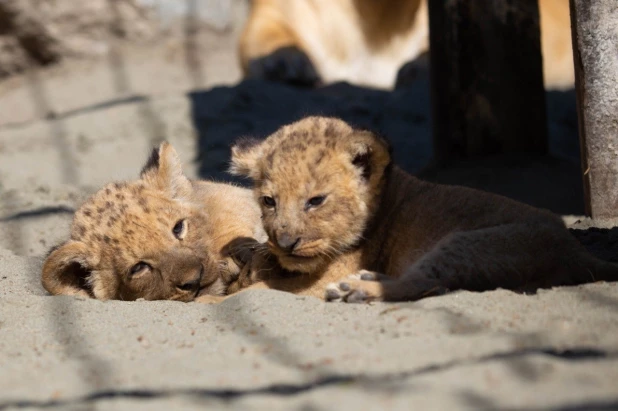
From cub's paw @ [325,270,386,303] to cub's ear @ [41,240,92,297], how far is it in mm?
1353

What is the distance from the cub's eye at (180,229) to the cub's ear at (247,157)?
0.41 metres

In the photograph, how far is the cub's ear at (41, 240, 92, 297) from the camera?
4.62 m

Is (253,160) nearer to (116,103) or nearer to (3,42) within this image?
(116,103)

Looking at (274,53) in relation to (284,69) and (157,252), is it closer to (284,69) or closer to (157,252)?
(284,69)

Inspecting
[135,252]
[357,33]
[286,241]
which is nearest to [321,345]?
[286,241]

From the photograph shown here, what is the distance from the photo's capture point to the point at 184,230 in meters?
4.75

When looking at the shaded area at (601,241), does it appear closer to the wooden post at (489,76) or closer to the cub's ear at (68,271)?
the wooden post at (489,76)

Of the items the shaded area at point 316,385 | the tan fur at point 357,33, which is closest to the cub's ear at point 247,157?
the shaded area at point 316,385

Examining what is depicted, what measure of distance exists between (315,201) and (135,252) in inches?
36.8

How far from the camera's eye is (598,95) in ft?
16.9

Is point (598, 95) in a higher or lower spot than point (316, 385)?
higher

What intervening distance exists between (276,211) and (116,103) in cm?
581

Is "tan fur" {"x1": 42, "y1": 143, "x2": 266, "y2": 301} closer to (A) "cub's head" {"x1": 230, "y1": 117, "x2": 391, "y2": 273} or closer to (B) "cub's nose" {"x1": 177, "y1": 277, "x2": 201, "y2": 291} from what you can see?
(B) "cub's nose" {"x1": 177, "y1": 277, "x2": 201, "y2": 291}

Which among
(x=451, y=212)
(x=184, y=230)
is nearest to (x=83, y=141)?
(x=184, y=230)
